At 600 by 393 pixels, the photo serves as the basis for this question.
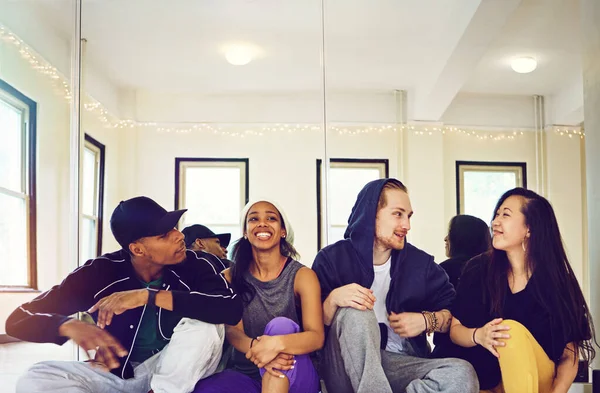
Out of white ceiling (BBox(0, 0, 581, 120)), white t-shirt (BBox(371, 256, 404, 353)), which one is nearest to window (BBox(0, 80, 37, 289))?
white ceiling (BBox(0, 0, 581, 120))

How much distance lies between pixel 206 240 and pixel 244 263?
3.86 ft

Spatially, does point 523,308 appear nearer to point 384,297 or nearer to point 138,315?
point 384,297

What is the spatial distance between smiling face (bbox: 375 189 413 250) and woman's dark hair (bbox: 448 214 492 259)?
0.77 meters

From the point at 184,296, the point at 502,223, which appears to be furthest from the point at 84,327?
the point at 502,223

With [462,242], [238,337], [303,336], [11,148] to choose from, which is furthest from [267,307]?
[11,148]

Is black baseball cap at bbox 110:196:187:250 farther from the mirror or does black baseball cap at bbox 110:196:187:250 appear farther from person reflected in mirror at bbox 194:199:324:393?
the mirror

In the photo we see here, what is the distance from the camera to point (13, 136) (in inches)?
141

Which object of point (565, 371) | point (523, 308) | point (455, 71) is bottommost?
point (565, 371)

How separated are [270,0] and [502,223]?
2.35 meters

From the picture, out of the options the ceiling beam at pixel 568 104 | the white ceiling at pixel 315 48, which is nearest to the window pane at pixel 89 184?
the white ceiling at pixel 315 48

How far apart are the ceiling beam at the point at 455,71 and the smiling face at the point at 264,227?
179cm

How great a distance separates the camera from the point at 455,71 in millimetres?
3812

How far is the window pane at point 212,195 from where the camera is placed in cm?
358

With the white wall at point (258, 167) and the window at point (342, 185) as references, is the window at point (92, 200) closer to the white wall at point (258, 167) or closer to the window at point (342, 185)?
the white wall at point (258, 167)
